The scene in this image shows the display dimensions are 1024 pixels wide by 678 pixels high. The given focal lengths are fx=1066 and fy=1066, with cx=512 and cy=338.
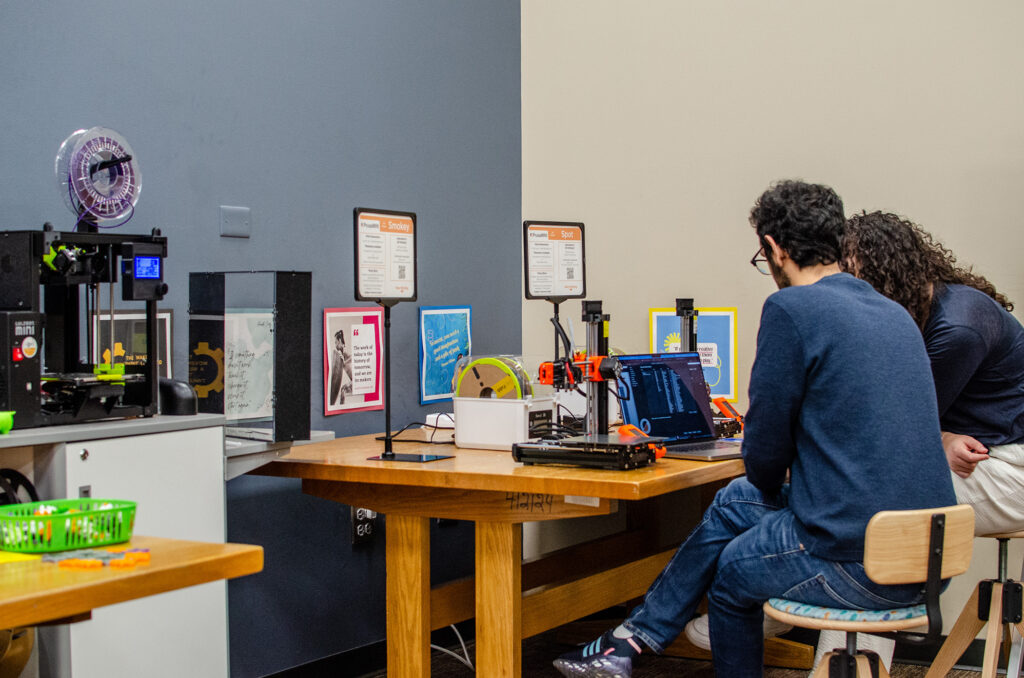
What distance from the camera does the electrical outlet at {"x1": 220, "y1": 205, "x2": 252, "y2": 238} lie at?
301 centimetres

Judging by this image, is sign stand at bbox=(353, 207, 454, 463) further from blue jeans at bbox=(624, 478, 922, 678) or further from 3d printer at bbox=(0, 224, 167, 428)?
blue jeans at bbox=(624, 478, 922, 678)

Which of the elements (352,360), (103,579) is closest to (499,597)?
(352,360)

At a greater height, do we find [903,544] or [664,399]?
[664,399]

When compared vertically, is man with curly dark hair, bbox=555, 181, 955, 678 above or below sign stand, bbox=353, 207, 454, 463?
below

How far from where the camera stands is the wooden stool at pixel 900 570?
2.11m

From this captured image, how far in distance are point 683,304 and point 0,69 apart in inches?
83.1

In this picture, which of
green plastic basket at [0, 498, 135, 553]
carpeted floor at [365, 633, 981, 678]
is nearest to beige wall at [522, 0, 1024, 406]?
carpeted floor at [365, 633, 981, 678]

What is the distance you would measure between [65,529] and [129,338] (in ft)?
4.07

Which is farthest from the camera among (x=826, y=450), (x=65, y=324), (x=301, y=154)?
(x=301, y=154)

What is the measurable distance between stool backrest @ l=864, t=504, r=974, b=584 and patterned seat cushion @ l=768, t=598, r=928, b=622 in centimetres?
10

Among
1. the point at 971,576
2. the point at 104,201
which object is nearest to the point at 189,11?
the point at 104,201

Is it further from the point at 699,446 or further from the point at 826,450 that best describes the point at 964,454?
the point at 826,450

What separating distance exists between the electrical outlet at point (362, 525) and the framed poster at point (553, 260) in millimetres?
893

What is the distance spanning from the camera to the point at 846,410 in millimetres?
2213
